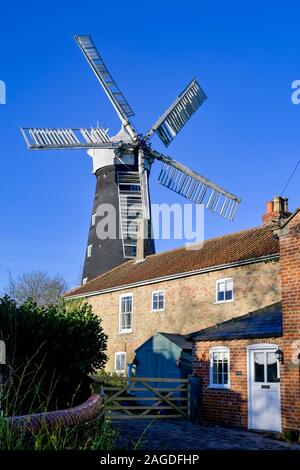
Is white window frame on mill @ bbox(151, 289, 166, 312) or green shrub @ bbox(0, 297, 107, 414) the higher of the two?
white window frame on mill @ bbox(151, 289, 166, 312)

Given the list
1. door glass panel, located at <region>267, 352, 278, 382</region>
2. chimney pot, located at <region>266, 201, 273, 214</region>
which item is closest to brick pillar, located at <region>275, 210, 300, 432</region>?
door glass panel, located at <region>267, 352, 278, 382</region>

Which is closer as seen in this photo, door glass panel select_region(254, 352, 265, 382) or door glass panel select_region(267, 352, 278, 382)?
door glass panel select_region(267, 352, 278, 382)

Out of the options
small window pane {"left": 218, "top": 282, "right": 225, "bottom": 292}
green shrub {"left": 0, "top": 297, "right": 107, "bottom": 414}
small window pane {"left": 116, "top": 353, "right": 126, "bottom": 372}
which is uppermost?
small window pane {"left": 218, "top": 282, "right": 225, "bottom": 292}

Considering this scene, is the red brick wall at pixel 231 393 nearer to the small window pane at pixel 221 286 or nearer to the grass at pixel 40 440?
the small window pane at pixel 221 286

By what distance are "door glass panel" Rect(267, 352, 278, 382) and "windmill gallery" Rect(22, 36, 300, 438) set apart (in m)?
0.03

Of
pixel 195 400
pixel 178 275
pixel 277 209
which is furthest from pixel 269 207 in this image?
pixel 195 400

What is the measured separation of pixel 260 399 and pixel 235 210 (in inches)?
673

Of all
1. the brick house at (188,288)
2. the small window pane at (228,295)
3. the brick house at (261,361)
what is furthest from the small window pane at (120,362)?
the brick house at (261,361)

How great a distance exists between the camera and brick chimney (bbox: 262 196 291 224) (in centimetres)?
2341

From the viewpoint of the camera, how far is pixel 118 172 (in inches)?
1332

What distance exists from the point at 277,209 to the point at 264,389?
10300mm

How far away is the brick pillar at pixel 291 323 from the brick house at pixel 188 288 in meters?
5.95

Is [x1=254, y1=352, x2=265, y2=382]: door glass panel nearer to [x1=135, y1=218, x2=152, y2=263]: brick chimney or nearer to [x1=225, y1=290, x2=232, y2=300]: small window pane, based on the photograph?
[x1=225, y1=290, x2=232, y2=300]: small window pane
